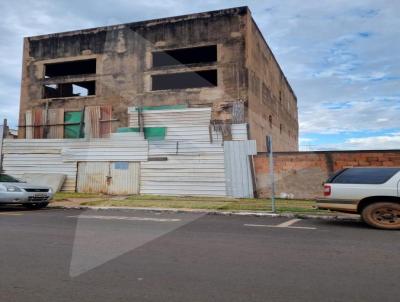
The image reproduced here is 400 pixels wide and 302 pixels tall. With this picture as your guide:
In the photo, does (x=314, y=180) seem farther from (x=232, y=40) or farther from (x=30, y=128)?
(x=30, y=128)

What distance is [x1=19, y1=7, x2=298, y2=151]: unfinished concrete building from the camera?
2148 centimetres

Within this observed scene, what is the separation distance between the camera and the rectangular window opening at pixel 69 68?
26.6 m

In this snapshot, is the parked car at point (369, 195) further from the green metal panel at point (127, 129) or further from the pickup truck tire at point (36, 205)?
the green metal panel at point (127, 129)

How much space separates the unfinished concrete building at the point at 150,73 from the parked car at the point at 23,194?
9.05 metres

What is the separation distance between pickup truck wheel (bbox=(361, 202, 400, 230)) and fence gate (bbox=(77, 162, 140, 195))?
42.1 ft

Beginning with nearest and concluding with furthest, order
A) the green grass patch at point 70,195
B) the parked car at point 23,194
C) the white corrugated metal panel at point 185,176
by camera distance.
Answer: the parked car at point 23,194 < the green grass patch at point 70,195 < the white corrugated metal panel at point 185,176

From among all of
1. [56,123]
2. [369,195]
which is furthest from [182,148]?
[369,195]

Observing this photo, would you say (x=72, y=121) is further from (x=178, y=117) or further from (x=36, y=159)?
(x=178, y=117)

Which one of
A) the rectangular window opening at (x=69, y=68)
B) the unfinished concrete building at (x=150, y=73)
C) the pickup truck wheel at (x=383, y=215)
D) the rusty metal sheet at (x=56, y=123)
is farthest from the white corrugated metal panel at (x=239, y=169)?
the rectangular window opening at (x=69, y=68)

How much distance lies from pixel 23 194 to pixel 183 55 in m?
15.0

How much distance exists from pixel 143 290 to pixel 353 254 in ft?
11.6

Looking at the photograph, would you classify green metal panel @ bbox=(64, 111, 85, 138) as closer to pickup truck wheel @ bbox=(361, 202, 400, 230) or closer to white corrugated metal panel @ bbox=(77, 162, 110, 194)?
white corrugated metal panel @ bbox=(77, 162, 110, 194)

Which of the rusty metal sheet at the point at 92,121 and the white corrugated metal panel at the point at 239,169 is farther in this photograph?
the rusty metal sheet at the point at 92,121

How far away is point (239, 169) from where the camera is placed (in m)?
18.6
